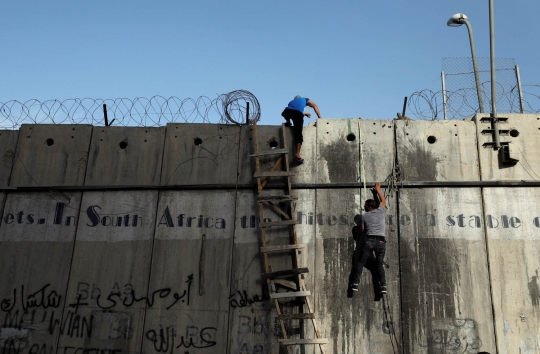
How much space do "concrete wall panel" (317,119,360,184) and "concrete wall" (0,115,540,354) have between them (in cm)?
3

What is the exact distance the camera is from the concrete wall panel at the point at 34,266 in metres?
9.79

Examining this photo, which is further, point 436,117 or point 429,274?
point 436,117

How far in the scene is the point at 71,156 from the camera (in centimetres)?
1086

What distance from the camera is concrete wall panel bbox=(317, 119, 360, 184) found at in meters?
10.1

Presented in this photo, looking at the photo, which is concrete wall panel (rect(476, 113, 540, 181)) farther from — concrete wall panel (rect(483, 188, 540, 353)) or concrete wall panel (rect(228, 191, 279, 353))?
concrete wall panel (rect(228, 191, 279, 353))

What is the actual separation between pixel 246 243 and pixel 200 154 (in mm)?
2013

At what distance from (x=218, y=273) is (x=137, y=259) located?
1.54m

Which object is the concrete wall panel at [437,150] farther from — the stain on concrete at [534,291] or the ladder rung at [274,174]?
the ladder rung at [274,174]

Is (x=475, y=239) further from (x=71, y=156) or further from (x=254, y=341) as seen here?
(x=71, y=156)

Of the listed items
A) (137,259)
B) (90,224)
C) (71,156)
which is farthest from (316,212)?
(71,156)

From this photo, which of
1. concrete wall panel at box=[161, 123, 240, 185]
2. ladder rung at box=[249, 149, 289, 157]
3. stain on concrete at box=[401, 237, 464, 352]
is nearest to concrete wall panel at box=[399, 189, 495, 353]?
stain on concrete at box=[401, 237, 464, 352]

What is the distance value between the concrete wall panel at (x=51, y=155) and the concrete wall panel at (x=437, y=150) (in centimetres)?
628

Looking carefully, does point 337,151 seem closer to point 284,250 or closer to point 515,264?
point 284,250

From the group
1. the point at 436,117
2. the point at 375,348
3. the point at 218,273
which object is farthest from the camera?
the point at 436,117
